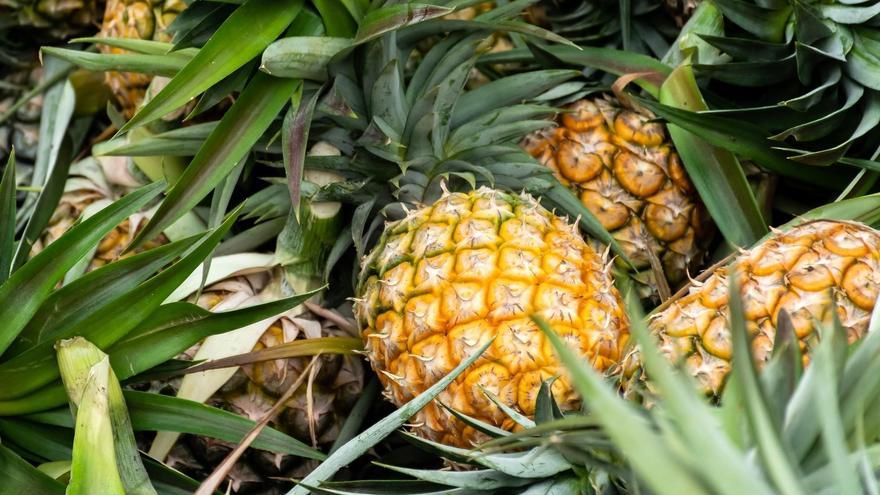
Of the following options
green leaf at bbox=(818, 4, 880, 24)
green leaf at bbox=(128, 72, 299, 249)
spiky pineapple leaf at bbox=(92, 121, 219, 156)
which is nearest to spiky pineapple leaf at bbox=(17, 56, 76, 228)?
spiky pineapple leaf at bbox=(92, 121, 219, 156)

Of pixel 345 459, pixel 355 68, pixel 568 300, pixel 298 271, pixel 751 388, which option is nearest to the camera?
pixel 751 388

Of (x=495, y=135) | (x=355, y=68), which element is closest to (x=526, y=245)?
(x=495, y=135)

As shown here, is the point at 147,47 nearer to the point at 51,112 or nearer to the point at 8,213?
the point at 8,213

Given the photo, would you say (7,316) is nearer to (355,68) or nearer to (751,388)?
(355,68)

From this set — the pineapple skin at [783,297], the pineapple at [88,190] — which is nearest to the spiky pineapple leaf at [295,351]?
the pineapple skin at [783,297]

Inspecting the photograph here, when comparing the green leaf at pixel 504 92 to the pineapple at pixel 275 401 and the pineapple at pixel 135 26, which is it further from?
the pineapple at pixel 135 26

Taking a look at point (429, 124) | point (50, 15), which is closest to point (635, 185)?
point (429, 124)
